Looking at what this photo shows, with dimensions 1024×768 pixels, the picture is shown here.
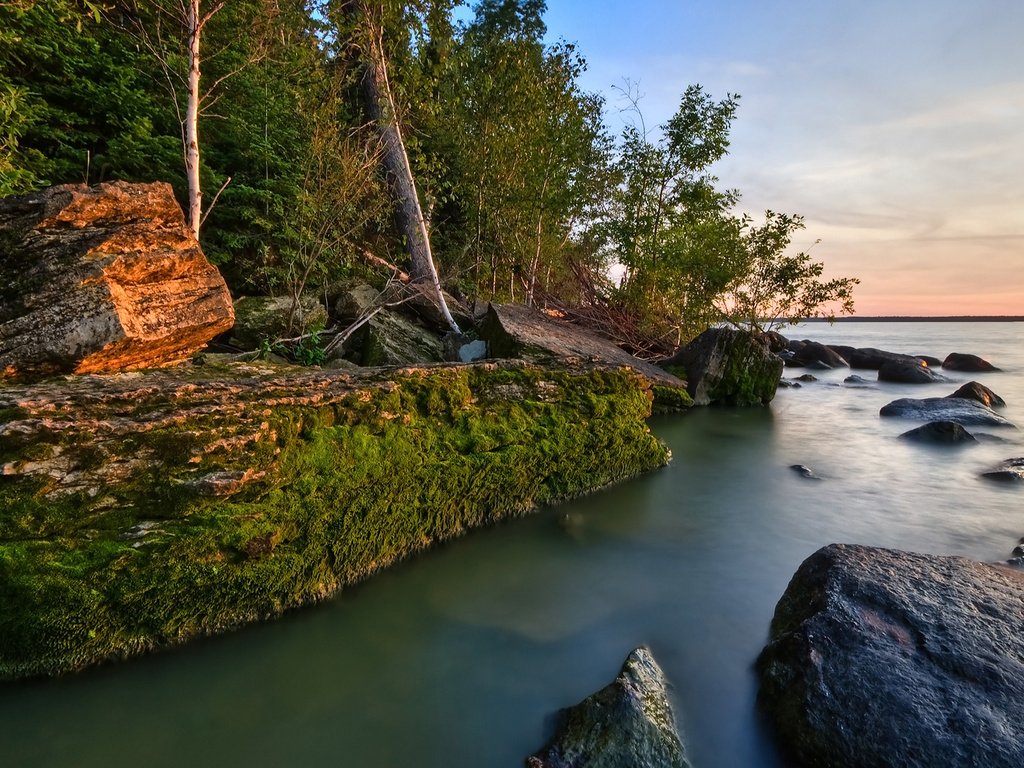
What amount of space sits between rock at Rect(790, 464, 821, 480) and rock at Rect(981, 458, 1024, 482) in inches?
90.6

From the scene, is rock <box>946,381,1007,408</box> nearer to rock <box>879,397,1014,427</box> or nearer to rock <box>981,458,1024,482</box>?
rock <box>879,397,1014,427</box>

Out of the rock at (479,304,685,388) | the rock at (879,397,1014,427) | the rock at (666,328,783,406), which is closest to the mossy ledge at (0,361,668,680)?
the rock at (479,304,685,388)

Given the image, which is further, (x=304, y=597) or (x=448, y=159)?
(x=448, y=159)

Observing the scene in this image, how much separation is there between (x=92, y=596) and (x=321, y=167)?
7.23m

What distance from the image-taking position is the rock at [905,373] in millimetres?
18484

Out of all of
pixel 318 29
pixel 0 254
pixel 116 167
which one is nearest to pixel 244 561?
pixel 0 254

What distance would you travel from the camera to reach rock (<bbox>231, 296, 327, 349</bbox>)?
299 inches

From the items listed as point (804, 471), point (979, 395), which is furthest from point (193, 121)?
point (979, 395)

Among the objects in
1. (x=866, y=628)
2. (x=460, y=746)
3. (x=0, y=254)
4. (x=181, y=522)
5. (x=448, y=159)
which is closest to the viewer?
(x=460, y=746)

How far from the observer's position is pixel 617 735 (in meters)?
2.29

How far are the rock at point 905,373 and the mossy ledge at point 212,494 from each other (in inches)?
818

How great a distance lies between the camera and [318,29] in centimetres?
808

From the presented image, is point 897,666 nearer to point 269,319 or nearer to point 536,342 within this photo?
point 536,342

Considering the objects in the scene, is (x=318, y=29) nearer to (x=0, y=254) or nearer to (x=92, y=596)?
(x=0, y=254)
